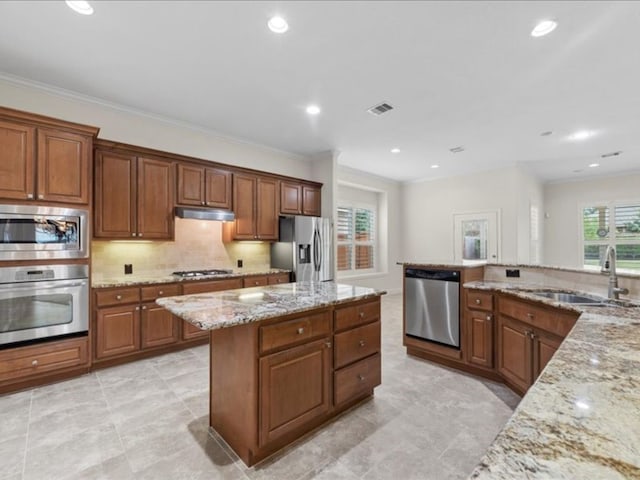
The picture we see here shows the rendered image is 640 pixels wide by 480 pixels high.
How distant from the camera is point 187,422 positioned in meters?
2.29

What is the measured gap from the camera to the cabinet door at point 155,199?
3670mm

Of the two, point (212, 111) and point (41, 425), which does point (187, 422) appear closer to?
point (41, 425)

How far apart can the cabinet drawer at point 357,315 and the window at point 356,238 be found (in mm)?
4176

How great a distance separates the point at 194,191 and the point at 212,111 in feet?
3.42

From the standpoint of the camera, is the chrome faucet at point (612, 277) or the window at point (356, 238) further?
the window at point (356, 238)

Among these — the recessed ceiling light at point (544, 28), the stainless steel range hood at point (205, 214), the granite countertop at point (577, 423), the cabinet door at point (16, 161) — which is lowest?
the granite countertop at point (577, 423)

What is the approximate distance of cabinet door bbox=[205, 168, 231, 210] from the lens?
4242 millimetres

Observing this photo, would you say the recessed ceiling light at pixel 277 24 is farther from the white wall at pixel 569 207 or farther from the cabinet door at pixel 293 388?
the white wall at pixel 569 207

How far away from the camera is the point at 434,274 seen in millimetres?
3406

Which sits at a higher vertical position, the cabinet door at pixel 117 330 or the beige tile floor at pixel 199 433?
the cabinet door at pixel 117 330

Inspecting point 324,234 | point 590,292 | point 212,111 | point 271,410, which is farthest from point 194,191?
point 590,292

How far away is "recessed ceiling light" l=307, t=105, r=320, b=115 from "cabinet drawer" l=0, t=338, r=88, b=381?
3.44 metres

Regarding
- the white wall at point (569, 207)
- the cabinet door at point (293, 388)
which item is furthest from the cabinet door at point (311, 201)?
the white wall at point (569, 207)

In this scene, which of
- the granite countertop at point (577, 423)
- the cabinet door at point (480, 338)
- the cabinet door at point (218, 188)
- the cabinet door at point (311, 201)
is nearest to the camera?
the granite countertop at point (577, 423)
